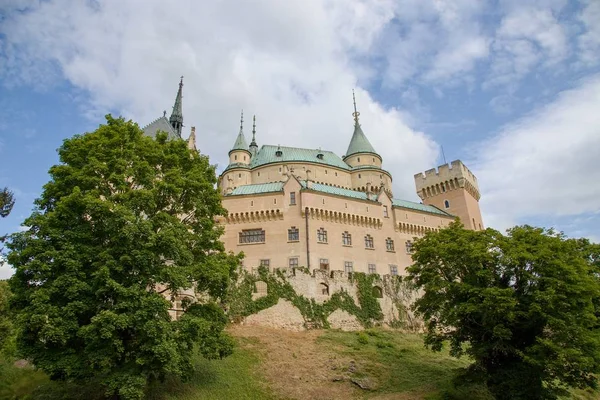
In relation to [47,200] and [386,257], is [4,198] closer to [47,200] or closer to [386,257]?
[47,200]

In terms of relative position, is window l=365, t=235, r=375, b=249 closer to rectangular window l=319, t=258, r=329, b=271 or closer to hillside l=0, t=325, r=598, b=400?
rectangular window l=319, t=258, r=329, b=271

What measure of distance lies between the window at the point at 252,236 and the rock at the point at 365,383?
20032 millimetres

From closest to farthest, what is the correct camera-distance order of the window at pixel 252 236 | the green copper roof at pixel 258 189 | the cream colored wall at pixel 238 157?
the window at pixel 252 236
the green copper roof at pixel 258 189
the cream colored wall at pixel 238 157

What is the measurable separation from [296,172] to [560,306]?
3538 centimetres

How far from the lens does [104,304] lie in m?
17.0

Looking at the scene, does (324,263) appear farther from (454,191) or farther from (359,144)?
(454,191)

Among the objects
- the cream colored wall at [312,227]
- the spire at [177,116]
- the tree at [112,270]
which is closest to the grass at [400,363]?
the tree at [112,270]

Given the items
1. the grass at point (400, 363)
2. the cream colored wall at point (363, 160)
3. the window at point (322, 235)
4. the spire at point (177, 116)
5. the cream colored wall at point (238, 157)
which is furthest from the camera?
the spire at point (177, 116)

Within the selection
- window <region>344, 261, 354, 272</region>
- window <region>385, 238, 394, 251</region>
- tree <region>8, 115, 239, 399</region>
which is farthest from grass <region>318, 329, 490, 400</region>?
window <region>385, 238, 394, 251</region>

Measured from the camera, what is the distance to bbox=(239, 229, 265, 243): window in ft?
135

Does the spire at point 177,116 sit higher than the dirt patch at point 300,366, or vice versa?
the spire at point 177,116

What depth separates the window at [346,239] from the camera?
140 feet

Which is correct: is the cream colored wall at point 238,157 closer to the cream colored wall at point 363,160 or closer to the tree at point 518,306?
the cream colored wall at point 363,160

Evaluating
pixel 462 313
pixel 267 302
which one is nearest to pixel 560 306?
pixel 462 313
